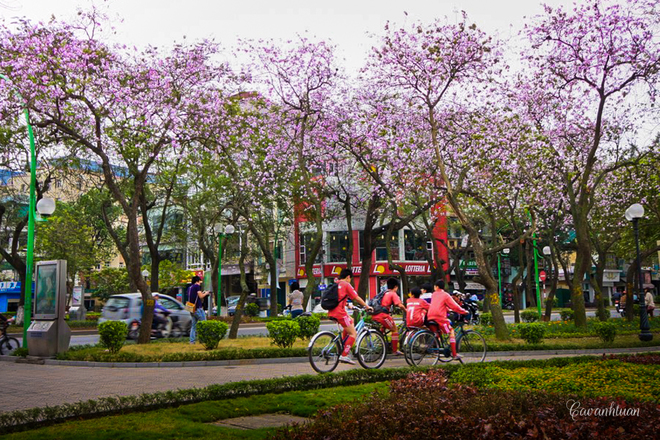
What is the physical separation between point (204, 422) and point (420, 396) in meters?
2.30

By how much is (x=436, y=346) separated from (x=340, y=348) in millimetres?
2133

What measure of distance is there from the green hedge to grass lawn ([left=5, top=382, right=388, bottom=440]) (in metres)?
0.20

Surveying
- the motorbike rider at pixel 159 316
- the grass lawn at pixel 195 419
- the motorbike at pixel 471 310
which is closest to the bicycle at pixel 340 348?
the grass lawn at pixel 195 419

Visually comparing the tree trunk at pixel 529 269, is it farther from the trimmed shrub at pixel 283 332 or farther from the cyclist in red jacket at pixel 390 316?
the cyclist in red jacket at pixel 390 316

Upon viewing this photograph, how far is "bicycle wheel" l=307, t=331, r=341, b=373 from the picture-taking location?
36.2 ft

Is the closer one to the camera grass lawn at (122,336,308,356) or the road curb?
the road curb

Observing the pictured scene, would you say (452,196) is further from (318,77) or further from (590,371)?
(590,371)

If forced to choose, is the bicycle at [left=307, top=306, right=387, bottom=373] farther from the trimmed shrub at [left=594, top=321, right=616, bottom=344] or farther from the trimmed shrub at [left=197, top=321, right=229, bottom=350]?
the trimmed shrub at [left=594, top=321, right=616, bottom=344]

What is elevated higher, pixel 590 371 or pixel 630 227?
pixel 630 227

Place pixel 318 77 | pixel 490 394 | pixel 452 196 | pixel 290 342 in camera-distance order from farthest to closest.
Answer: pixel 318 77, pixel 452 196, pixel 290 342, pixel 490 394

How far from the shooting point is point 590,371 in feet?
30.1

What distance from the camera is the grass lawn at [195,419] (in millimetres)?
6098

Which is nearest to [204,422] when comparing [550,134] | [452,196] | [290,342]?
[290,342]

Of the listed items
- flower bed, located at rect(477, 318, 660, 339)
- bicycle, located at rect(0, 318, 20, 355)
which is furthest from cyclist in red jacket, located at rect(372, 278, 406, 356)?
bicycle, located at rect(0, 318, 20, 355)
